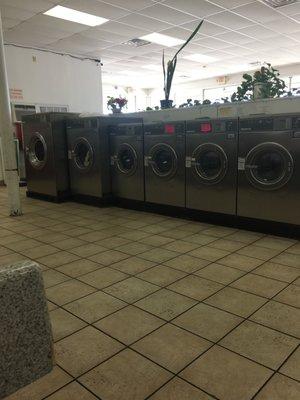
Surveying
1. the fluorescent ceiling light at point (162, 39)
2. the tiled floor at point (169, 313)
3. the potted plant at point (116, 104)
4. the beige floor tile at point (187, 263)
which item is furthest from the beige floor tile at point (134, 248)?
the fluorescent ceiling light at point (162, 39)

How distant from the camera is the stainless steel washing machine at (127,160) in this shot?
450 cm

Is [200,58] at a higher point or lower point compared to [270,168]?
higher

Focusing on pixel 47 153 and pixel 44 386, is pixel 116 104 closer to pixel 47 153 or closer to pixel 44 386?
pixel 47 153

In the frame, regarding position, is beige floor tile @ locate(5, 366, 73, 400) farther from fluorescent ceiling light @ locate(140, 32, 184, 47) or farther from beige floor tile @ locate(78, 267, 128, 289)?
fluorescent ceiling light @ locate(140, 32, 184, 47)

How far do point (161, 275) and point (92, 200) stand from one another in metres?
2.83

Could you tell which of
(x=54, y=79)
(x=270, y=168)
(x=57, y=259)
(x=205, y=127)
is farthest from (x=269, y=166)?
(x=54, y=79)

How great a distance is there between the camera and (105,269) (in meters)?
2.64

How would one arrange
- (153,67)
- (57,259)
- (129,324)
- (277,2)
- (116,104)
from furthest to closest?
(153,67) < (277,2) < (116,104) < (57,259) < (129,324)

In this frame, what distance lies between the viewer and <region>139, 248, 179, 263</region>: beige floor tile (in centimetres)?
282

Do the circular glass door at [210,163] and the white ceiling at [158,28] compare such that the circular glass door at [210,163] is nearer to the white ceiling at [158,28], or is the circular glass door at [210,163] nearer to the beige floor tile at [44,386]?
the beige floor tile at [44,386]

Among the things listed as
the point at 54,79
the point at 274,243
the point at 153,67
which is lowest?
the point at 274,243

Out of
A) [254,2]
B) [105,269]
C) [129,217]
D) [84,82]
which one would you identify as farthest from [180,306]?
[84,82]

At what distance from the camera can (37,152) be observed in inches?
224

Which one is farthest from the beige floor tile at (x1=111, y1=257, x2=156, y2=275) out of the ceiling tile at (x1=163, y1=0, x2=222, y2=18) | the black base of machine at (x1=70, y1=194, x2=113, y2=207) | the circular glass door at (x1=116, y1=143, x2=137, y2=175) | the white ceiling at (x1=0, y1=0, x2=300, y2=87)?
the ceiling tile at (x1=163, y1=0, x2=222, y2=18)
